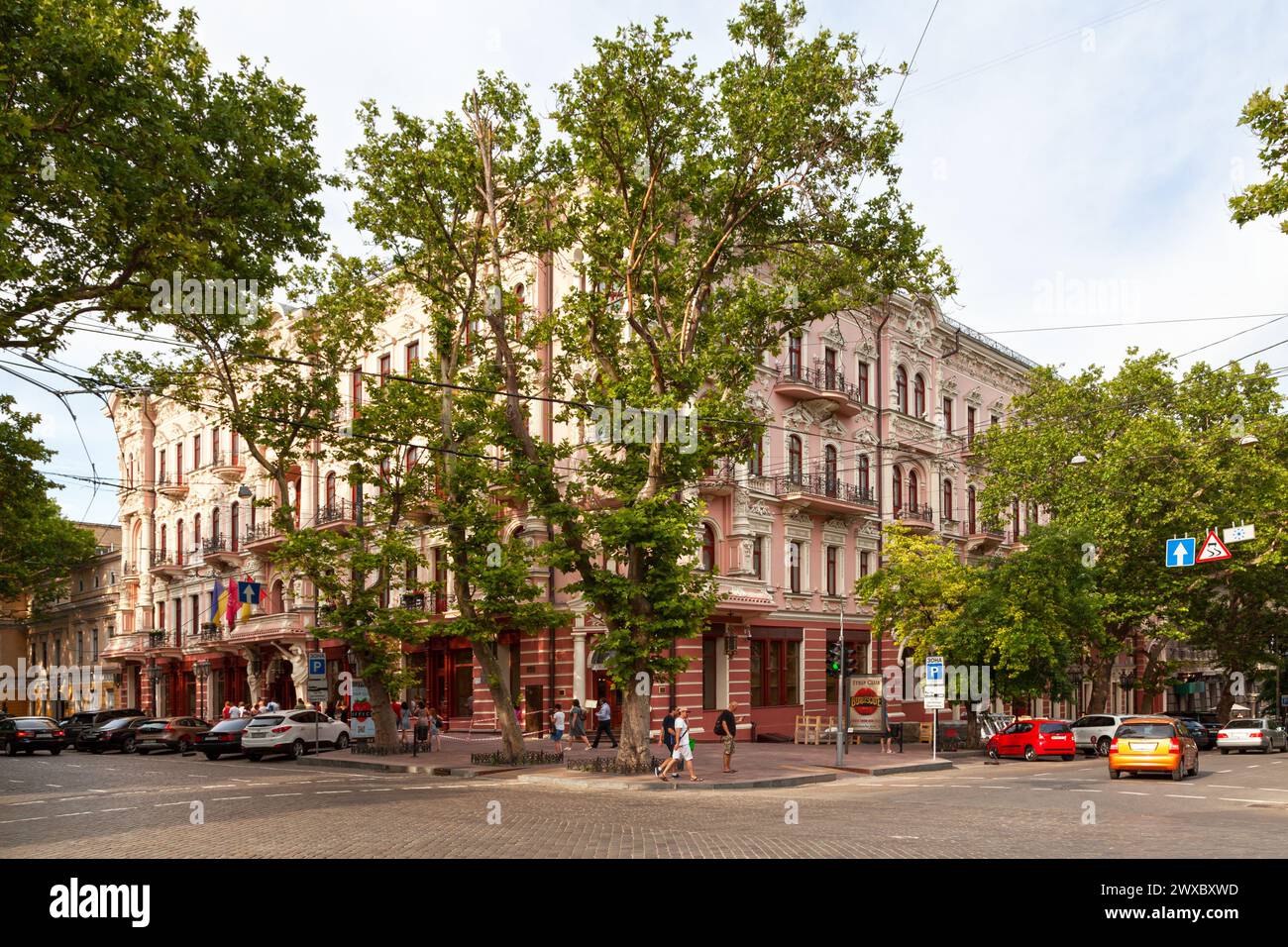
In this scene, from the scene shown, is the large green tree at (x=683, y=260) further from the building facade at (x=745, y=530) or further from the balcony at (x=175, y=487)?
the balcony at (x=175, y=487)

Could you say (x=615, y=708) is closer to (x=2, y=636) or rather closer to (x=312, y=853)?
(x=312, y=853)

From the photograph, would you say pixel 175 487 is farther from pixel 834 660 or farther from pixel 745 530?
pixel 834 660

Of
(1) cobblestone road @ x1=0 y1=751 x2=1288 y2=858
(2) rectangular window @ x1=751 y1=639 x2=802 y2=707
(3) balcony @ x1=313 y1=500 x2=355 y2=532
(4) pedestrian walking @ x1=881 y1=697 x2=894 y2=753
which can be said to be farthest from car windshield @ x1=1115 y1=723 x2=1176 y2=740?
(3) balcony @ x1=313 y1=500 x2=355 y2=532

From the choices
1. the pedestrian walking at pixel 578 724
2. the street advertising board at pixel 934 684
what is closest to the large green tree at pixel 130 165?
the pedestrian walking at pixel 578 724

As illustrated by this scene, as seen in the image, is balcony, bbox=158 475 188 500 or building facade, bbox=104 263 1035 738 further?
balcony, bbox=158 475 188 500

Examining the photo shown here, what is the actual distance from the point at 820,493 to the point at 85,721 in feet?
99.2

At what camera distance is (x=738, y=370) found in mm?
25672

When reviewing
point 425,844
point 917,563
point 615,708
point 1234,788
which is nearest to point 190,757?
point 615,708

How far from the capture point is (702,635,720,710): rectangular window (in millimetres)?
37438

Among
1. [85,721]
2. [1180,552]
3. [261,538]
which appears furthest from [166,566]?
[1180,552]

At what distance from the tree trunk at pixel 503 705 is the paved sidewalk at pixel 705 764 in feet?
2.91

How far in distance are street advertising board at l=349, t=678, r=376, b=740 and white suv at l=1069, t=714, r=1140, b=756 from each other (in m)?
23.4

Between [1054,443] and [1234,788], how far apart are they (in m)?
21.8

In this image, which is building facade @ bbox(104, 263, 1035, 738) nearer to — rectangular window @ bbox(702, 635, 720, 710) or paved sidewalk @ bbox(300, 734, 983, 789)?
rectangular window @ bbox(702, 635, 720, 710)
